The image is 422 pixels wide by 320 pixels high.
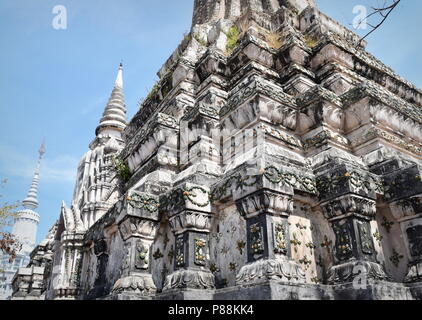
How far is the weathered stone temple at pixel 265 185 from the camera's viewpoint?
4246mm

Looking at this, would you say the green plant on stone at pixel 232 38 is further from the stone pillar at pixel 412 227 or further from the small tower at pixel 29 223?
the small tower at pixel 29 223

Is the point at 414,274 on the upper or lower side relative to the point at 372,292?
upper

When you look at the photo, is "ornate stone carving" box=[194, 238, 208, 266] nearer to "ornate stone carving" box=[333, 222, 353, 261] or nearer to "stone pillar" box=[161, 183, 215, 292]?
"stone pillar" box=[161, 183, 215, 292]

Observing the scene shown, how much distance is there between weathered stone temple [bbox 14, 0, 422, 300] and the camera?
4.25 metres

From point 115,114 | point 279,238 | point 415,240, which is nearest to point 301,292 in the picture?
point 279,238

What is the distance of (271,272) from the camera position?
3.73m

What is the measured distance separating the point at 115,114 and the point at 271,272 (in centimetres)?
1980

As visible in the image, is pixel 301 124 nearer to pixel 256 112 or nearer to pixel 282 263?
pixel 256 112

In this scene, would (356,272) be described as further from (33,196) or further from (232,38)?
(33,196)

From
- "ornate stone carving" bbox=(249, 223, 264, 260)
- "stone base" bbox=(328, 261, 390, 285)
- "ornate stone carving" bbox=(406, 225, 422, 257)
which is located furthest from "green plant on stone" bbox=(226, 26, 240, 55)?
"stone base" bbox=(328, 261, 390, 285)

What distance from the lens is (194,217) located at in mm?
4840
